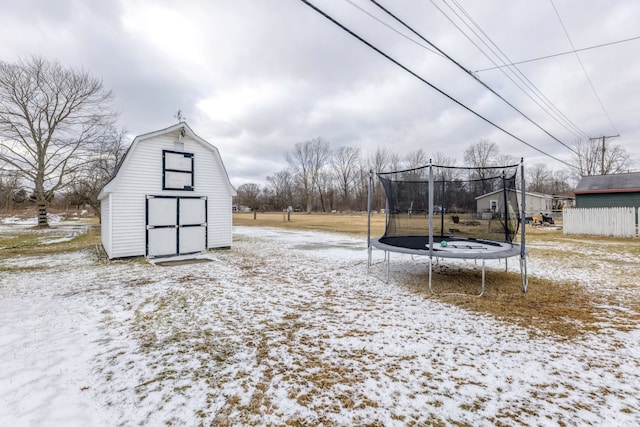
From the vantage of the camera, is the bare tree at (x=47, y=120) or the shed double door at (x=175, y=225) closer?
the shed double door at (x=175, y=225)

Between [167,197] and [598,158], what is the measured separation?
42162 millimetres

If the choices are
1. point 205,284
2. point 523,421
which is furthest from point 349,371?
point 205,284

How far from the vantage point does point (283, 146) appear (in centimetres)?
4922

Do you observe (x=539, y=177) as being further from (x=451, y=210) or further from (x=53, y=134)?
(x=53, y=134)

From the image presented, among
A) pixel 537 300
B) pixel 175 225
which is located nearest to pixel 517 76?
pixel 537 300

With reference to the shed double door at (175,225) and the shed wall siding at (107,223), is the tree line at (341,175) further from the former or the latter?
the shed double door at (175,225)

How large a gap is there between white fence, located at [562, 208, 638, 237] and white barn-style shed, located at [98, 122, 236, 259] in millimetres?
17103

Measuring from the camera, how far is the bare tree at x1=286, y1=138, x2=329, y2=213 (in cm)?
5159

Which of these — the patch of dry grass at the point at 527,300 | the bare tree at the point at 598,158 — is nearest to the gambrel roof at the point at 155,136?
the patch of dry grass at the point at 527,300

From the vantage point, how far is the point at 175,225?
28.5 ft

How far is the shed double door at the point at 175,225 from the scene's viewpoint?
8328 mm

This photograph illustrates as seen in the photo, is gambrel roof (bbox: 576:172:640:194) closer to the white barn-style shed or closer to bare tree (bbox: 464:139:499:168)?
the white barn-style shed

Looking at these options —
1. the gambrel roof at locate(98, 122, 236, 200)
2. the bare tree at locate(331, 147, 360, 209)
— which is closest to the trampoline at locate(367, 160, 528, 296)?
the gambrel roof at locate(98, 122, 236, 200)

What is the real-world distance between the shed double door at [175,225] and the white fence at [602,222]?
17.8m
